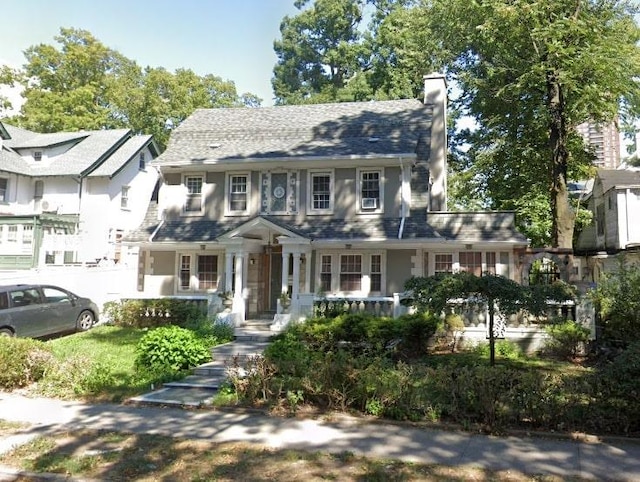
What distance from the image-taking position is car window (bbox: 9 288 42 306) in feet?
47.1

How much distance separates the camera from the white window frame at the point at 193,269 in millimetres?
19125

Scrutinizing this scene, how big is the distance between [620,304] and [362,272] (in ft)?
27.0

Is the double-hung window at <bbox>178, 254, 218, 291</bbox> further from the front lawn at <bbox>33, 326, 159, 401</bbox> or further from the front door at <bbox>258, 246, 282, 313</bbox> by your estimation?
the front lawn at <bbox>33, 326, 159, 401</bbox>

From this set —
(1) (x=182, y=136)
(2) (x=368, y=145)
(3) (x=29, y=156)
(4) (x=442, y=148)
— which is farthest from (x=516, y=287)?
(3) (x=29, y=156)

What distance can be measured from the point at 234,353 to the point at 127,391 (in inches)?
128

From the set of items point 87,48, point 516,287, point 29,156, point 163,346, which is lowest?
point 163,346

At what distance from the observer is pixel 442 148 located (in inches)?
877

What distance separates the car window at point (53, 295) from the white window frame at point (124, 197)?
745 inches

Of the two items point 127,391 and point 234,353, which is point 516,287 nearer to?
point 234,353

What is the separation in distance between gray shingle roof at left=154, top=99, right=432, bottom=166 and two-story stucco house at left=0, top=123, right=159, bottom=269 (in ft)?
38.8

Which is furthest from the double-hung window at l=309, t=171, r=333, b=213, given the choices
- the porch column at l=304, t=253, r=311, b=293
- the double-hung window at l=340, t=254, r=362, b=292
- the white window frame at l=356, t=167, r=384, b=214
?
the double-hung window at l=340, t=254, r=362, b=292

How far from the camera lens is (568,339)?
41.2 feet

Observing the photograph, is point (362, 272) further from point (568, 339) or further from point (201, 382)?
point (201, 382)

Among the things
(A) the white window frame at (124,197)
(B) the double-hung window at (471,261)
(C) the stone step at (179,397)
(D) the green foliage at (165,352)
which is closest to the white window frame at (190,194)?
(D) the green foliage at (165,352)
